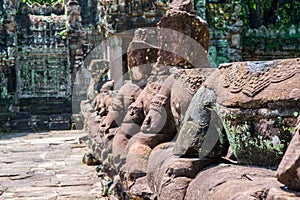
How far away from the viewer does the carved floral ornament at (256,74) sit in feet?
8.27

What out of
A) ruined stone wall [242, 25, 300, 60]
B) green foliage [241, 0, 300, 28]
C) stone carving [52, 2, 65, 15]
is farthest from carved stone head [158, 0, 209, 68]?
stone carving [52, 2, 65, 15]

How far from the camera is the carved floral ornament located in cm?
252

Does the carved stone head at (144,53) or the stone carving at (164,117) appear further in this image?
the carved stone head at (144,53)

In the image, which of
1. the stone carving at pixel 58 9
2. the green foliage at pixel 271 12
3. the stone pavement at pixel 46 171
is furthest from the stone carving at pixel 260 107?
the stone carving at pixel 58 9

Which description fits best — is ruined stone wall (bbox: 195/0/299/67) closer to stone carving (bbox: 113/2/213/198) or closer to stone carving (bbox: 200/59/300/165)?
stone carving (bbox: 113/2/213/198)

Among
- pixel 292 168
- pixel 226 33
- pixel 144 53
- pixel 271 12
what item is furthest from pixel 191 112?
pixel 271 12

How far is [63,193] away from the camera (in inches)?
232

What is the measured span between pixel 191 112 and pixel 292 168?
53.4 inches

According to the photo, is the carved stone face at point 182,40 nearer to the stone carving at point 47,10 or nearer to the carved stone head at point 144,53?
the carved stone head at point 144,53

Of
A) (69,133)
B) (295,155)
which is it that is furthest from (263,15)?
(295,155)

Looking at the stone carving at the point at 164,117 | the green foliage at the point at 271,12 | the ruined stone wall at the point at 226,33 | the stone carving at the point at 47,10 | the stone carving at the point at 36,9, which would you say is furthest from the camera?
the green foliage at the point at 271,12

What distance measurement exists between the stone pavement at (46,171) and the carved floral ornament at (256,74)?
3.33 m

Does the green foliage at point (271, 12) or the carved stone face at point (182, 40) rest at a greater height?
the carved stone face at point (182, 40)

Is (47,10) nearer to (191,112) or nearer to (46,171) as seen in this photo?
(46,171)
